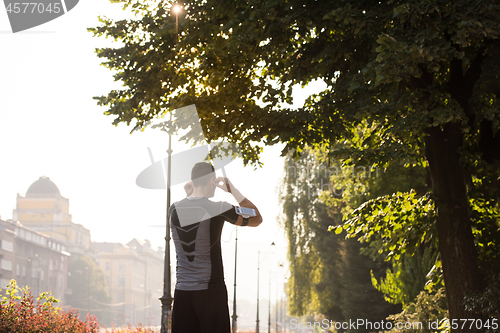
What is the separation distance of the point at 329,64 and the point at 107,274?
403 feet

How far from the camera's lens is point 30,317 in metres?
13.6

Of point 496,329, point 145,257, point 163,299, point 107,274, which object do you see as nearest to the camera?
point 496,329

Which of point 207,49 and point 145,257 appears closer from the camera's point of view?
point 207,49

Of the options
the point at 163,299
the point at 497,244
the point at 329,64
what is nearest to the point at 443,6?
the point at 329,64

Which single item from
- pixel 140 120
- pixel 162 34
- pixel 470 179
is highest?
pixel 162 34

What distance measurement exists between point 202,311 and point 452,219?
6455 mm

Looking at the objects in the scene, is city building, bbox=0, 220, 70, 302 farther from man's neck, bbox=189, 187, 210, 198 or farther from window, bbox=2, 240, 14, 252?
man's neck, bbox=189, 187, 210, 198

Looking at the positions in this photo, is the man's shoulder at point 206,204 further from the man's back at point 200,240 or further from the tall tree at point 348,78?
the tall tree at point 348,78

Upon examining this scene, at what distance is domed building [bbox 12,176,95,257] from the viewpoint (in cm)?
10688

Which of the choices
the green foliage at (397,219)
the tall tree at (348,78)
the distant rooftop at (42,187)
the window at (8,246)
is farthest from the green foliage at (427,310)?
the distant rooftop at (42,187)

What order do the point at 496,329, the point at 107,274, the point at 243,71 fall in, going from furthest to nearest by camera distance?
the point at 107,274 < the point at 243,71 < the point at 496,329

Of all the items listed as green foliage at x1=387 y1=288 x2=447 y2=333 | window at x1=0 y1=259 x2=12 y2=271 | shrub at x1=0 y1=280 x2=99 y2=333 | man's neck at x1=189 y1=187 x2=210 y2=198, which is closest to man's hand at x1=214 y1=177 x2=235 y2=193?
man's neck at x1=189 y1=187 x2=210 y2=198

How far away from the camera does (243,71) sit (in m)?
9.96

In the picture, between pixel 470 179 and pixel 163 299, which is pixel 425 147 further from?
pixel 163 299
